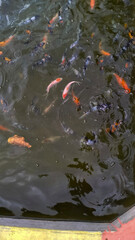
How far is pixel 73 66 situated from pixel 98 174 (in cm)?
171

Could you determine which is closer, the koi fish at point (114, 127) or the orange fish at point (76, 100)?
the koi fish at point (114, 127)

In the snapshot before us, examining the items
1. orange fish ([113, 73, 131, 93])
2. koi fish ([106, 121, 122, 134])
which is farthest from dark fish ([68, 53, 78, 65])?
koi fish ([106, 121, 122, 134])

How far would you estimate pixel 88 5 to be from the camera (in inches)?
155

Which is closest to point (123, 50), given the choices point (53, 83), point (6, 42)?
point (53, 83)

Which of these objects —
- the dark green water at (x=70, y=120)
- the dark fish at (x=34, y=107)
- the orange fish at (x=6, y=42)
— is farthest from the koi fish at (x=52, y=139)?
the orange fish at (x=6, y=42)

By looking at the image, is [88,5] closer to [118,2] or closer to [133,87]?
[118,2]

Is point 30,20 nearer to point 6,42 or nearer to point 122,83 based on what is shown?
point 6,42

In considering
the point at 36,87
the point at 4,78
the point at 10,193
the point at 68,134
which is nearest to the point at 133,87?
the point at 68,134

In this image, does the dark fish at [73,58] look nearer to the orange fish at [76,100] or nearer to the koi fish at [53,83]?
the koi fish at [53,83]

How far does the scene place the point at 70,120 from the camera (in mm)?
3510

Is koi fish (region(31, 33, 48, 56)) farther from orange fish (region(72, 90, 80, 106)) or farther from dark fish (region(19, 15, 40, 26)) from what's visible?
orange fish (region(72, 90, 80, 106))

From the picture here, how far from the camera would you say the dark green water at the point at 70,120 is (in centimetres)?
332

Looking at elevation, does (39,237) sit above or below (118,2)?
below

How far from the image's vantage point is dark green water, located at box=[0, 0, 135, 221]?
3.32 m
